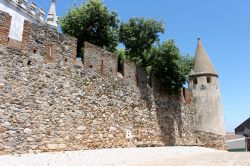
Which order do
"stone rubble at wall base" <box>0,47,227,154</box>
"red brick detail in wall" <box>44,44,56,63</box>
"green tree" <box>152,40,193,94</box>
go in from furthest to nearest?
"green tree" <box>152,40,193,94</box>, "red brick detail in wall" <box>44,44,56,63</box>, "stone rubble at wall base" <box>0,47,227,154</box>

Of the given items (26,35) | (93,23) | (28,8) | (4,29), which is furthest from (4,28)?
(28,8)

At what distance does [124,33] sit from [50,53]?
7.28 metres

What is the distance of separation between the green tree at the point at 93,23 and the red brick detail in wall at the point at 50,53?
19.0 ft

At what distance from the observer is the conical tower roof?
21.4m

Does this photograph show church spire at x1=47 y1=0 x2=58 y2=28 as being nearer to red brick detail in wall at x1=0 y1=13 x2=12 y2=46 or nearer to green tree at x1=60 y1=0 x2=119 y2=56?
green tree at x1=60 y1=0 x2=119 y2=56

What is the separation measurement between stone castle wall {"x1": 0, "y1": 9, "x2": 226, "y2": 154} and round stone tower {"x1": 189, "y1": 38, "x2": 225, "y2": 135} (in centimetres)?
571

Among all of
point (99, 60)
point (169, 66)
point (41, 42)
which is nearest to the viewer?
point (41, 42)

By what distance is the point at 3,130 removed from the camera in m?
8.75

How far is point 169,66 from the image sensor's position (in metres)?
15.6

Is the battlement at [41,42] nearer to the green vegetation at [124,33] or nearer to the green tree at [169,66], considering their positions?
the green vegetation at [124,33]

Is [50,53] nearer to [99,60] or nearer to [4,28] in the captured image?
[4,28]

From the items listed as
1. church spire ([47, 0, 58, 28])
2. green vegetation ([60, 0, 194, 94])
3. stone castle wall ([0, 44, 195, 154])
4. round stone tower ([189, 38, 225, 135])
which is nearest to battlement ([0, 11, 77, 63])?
stone castle wall ([0, 44, 195, 154])

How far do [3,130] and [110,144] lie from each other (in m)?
4.64

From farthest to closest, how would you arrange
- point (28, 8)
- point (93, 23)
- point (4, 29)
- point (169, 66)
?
point (28, 8), point (93, 23), point (169, 66), point (4, 29)
